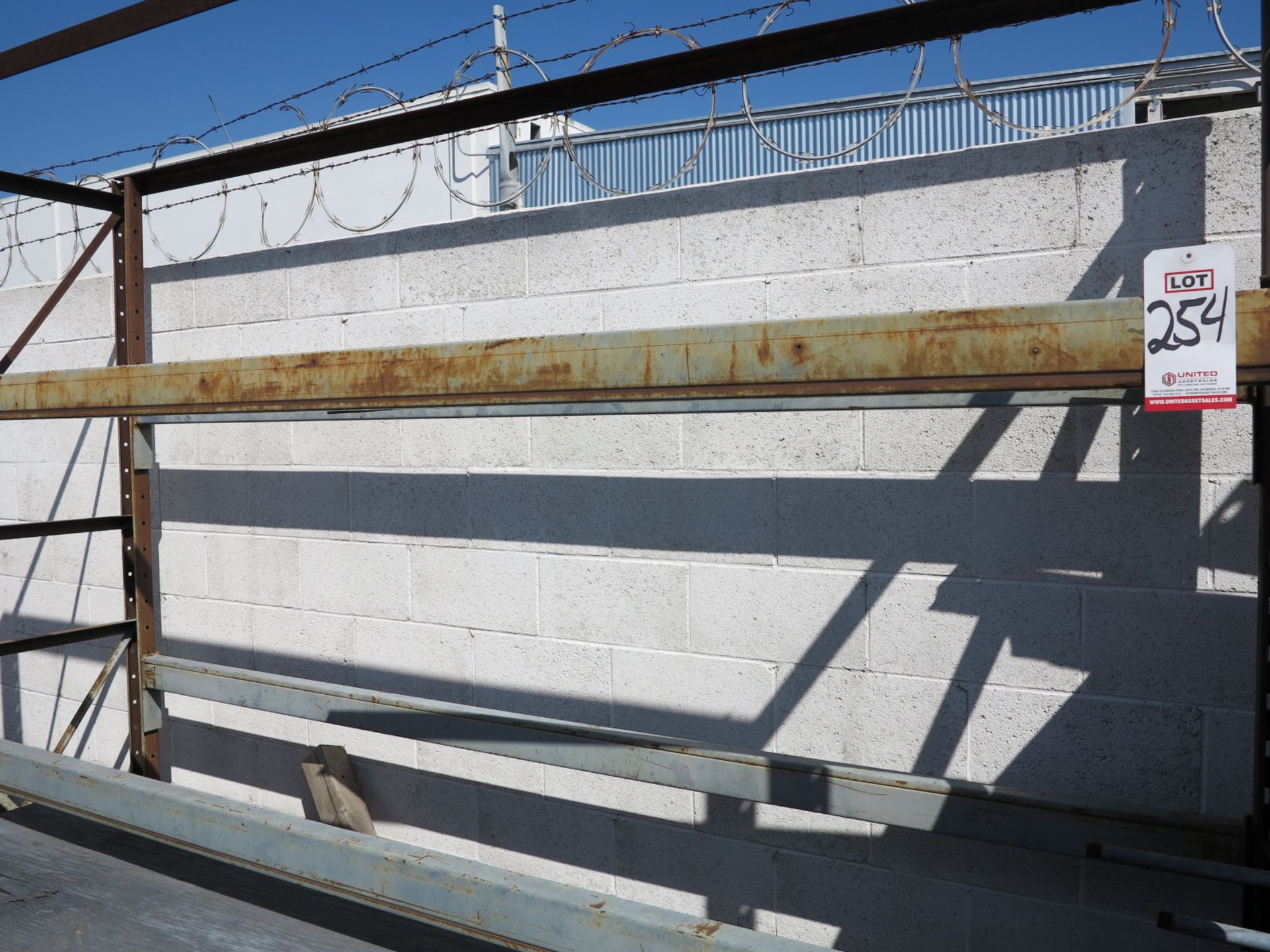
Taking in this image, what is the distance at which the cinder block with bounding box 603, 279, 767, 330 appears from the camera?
2.89 metres

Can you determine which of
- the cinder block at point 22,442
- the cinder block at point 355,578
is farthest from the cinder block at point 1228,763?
the cinder block at point 22,442

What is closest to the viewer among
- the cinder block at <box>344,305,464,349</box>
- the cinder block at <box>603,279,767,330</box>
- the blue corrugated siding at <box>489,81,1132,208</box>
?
the cinder block at <box>603,279,767,330</box>

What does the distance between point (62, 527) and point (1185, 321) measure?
3854mm

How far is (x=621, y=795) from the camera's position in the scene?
315 centimetres

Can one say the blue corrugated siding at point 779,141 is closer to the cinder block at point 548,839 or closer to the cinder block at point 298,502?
the cinder block at point 298,502

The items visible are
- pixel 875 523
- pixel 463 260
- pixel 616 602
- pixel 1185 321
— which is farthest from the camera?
pixel 463 260

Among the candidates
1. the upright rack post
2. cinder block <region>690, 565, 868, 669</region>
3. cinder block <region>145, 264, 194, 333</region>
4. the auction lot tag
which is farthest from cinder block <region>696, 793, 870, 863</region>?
cinder block <region>145, 264, 194, 333</region>

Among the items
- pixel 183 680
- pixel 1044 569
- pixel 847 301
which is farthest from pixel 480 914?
pixel 183 680

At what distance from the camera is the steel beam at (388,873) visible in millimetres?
1399

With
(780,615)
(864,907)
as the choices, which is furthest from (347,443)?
(864,907)

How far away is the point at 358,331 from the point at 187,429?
1.03m

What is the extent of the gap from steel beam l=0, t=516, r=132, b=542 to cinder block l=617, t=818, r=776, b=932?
94.3 inches

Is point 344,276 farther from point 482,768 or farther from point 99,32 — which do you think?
point 482,768

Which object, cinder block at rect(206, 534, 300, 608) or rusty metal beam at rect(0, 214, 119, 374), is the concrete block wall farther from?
rusty metal beam at rect(0, 214, 119, 374)
